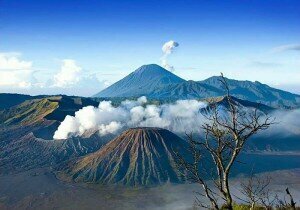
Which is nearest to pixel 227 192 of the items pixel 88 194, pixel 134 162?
pixel 88 194

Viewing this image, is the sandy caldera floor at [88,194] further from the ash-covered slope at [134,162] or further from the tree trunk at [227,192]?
the tree trunk at [227,192]

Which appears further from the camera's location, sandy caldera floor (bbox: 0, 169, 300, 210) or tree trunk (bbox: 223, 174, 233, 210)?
sandy caldera floor (bbox: 0, 169, 300, 210)

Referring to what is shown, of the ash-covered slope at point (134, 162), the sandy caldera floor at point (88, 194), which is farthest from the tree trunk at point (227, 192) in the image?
the ash-covered slope at point (134, 162)

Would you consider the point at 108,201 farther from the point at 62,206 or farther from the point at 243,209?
the point at 243,209

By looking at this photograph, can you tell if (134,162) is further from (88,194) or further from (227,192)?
(227,192)

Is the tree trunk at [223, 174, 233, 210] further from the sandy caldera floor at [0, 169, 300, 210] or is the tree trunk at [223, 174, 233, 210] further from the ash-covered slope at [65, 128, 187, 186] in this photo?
the ash-covered slope at [65, 128, 187, 186]

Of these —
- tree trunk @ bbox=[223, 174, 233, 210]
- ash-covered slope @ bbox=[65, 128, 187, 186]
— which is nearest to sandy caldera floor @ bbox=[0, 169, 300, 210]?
ash-covered slope @ bbox=[65, 128, 187, 186]
